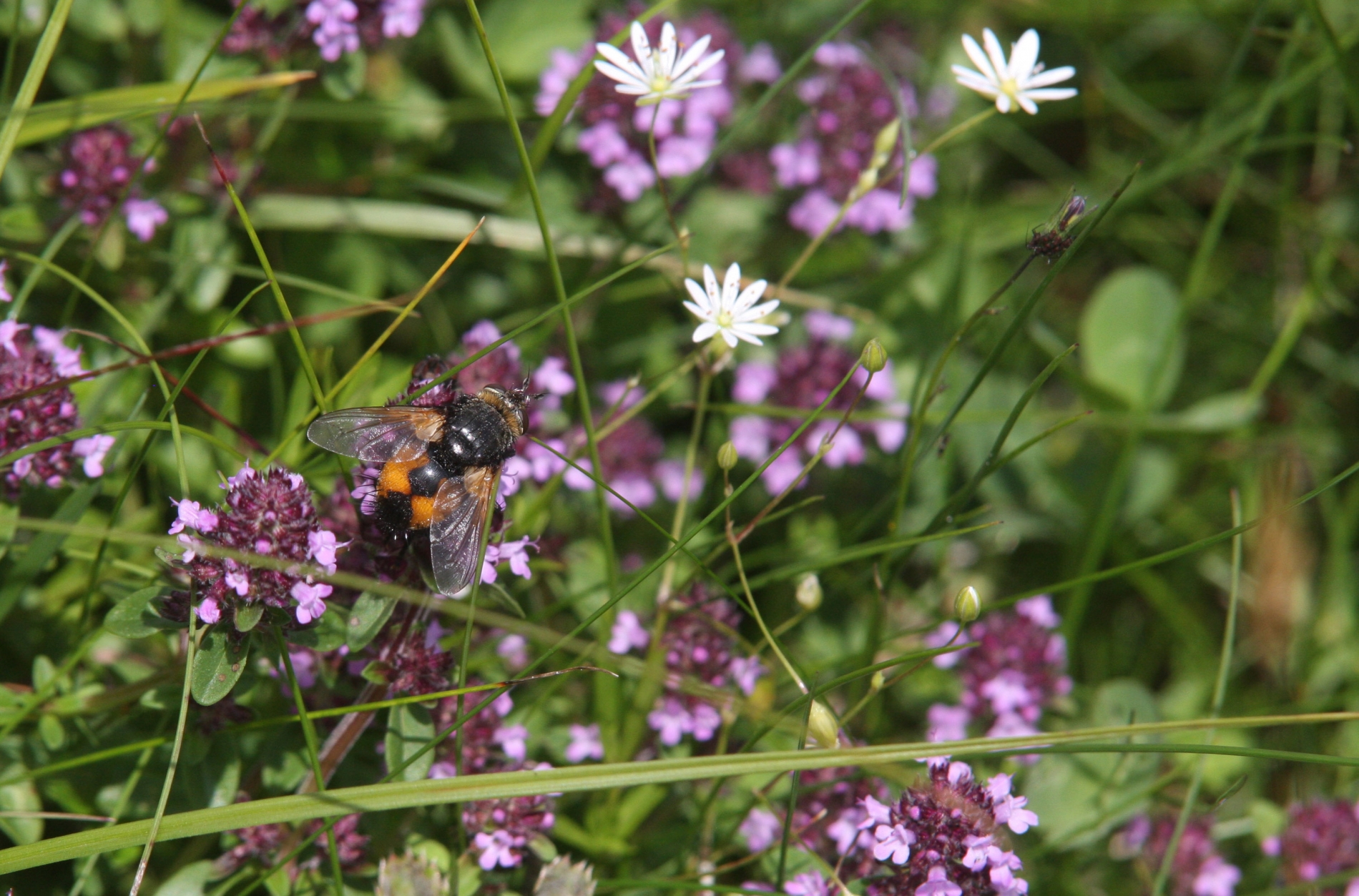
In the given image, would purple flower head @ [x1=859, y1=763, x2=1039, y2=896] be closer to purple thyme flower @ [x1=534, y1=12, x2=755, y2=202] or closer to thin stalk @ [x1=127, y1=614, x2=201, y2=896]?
thin stalk @ [x1=127, y1=614, x2=201, y2=896]

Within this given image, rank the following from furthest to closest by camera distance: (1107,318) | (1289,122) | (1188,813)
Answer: (1107,318) → (1289,122) → (1188,813)

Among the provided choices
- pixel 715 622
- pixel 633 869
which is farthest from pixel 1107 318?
pixel 633 869

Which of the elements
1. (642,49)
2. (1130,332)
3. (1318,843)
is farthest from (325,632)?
(1130,332)

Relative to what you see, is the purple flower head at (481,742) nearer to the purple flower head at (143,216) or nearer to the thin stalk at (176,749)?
the thin stalk at (176,749)

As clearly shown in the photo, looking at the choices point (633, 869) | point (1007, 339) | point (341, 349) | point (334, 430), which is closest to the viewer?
point (334, 430)

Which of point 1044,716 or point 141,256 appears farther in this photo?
point 1044,716

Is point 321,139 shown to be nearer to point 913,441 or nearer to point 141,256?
point 141,256

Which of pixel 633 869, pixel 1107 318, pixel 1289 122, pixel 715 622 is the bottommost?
pixel 633 869
